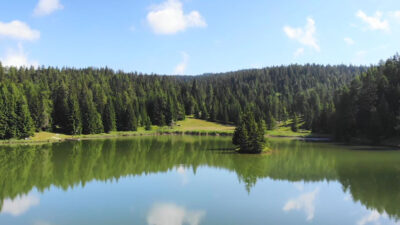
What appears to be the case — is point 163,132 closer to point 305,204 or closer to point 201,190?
point 201,190

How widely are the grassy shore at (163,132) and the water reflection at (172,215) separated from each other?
2340 inches

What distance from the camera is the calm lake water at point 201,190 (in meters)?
20.2

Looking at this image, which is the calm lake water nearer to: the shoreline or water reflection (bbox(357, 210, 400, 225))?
water reflection (bbox(357, 210, 400, 225))

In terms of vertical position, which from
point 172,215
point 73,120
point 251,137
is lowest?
point 172,215

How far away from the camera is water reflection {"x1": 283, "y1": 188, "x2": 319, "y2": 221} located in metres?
21.1

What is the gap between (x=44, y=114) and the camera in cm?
8106

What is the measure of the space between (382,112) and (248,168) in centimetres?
4275

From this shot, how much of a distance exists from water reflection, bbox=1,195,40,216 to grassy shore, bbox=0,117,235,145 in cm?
5050

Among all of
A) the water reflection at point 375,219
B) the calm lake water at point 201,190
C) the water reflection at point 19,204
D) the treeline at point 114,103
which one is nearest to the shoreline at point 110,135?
the treeline at point 114,103

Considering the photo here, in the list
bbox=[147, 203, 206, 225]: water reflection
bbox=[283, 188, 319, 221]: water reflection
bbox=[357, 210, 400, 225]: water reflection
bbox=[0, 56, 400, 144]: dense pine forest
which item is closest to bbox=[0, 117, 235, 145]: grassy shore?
bbox=[0, 56, 400, 144]: dense pine forest

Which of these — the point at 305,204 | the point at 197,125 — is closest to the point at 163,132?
the point at 197,125

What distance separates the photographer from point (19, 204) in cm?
2325

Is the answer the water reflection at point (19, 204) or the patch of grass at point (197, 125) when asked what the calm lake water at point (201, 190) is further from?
the patch of grass at point (197, 125)

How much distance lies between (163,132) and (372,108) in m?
58.6
